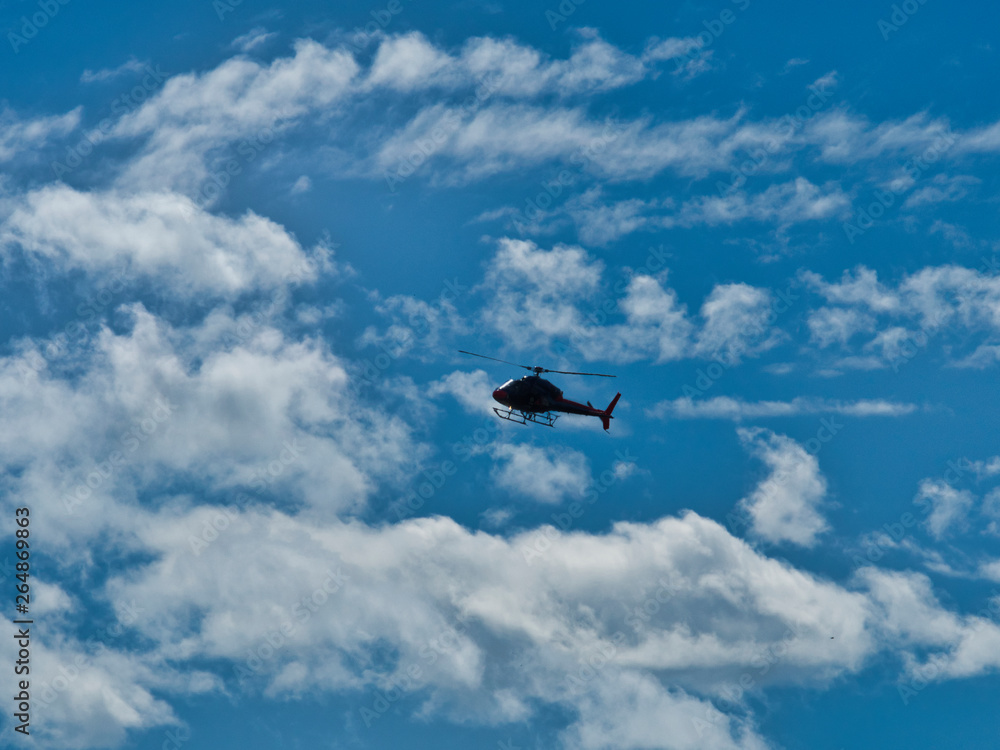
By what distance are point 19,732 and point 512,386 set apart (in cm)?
7283

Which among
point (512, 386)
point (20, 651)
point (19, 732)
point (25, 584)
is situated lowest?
point (19, 732)

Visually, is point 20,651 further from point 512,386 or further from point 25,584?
Result: point 512,386

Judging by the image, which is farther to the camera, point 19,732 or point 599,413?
point 599,413

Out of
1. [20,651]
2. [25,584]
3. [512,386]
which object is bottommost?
[20,651]

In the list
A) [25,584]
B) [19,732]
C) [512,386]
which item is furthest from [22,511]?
[512,386]

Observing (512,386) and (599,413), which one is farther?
(599,413)

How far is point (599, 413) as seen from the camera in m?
135

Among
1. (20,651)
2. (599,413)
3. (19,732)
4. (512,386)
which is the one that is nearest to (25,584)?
(20,651)

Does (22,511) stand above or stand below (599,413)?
below

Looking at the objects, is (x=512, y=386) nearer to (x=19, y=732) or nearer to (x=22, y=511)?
(x=22, y=511)

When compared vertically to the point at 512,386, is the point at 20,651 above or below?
below

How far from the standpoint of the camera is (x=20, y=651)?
390 ft

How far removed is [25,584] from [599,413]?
7548 cm

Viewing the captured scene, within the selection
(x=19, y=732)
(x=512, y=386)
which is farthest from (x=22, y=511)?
(x=512, y=386)
